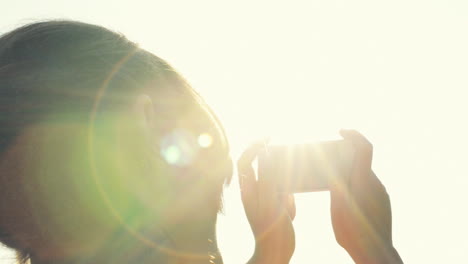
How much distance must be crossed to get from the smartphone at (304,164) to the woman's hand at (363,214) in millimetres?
311

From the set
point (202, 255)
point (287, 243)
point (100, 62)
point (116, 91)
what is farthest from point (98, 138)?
point (287, 243)

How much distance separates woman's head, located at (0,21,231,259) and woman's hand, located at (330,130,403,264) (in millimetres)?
810

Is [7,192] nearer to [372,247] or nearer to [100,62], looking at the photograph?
[100,62]

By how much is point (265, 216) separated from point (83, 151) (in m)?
1.25

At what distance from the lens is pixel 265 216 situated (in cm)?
247

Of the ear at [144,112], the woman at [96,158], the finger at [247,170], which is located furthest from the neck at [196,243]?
the finger at [247,170]

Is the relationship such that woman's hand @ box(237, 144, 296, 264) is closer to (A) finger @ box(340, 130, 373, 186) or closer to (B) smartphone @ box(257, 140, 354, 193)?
(B) smartphone @ box(257, 140, 354, 193)

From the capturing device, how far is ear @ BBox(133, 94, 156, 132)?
1.60 meters

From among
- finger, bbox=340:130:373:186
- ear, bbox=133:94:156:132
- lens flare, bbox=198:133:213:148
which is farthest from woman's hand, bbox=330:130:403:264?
ear, bbox=133:94:156:132

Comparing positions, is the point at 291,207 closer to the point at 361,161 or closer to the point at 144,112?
the point at 361,161

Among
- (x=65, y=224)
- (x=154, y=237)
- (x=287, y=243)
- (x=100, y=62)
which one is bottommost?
(x=287, y=243)

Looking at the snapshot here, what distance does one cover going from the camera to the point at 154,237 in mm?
1722

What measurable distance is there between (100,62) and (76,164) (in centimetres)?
45

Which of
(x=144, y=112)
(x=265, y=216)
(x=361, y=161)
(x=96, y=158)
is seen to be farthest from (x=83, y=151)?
(x=361, y=161)
